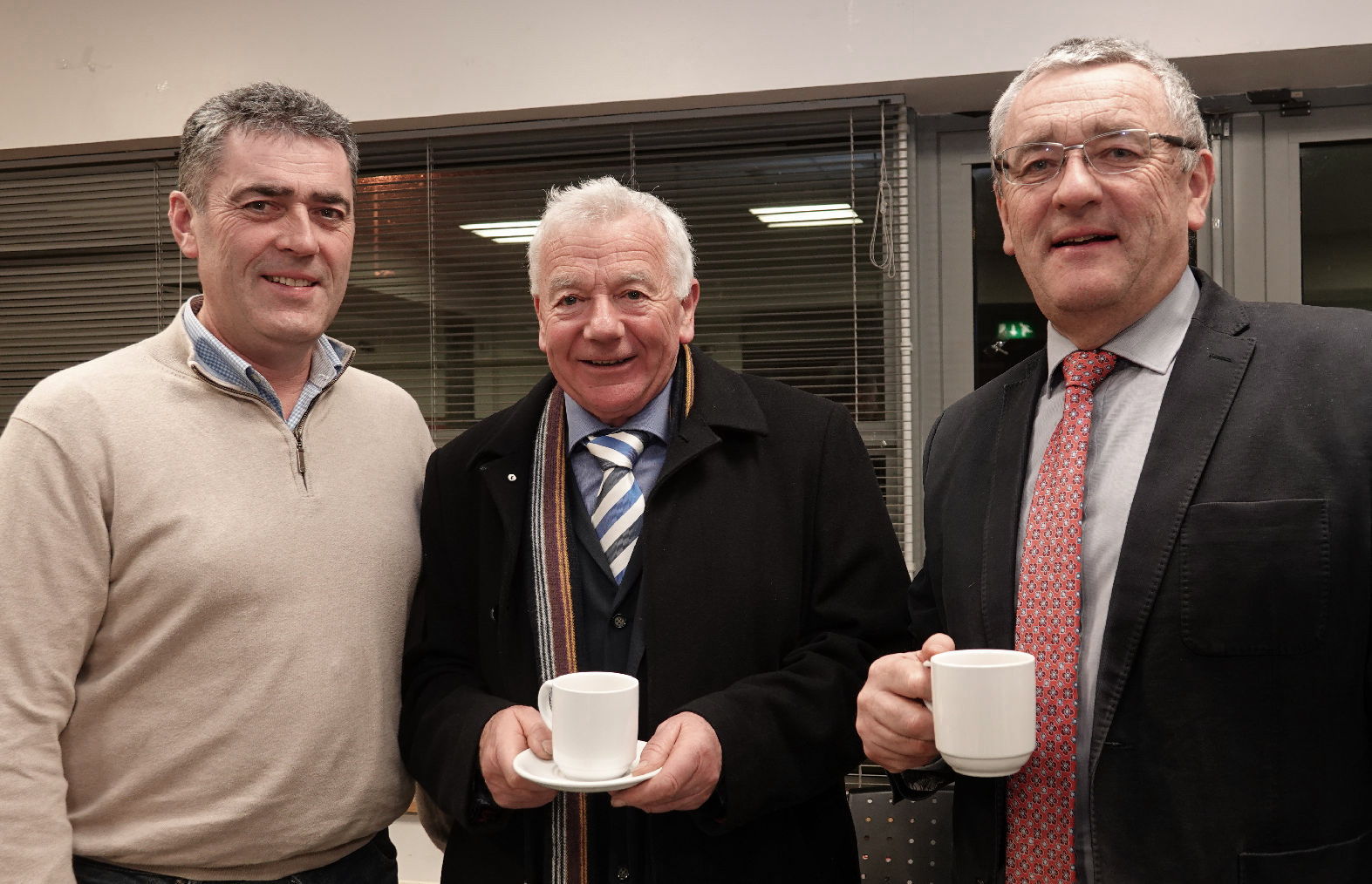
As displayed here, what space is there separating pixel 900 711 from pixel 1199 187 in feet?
2.56

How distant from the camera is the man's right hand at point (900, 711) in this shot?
4.12ft

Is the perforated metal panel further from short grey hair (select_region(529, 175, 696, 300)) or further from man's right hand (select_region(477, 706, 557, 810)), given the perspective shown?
short grey hair (select_region(529, 175, 696, 300))

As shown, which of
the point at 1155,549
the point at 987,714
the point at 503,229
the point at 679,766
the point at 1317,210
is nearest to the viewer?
the point at 987,714

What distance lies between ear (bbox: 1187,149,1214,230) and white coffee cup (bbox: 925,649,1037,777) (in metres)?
0.64

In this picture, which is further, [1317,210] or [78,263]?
[78,263]

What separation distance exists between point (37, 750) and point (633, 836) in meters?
0.78

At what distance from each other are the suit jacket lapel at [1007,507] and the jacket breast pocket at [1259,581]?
206 mm

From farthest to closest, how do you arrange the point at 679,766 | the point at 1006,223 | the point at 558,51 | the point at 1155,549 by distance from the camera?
the point at 558,51 → the point at 1006,223 → the point at 679,766 → the point at 1155,549

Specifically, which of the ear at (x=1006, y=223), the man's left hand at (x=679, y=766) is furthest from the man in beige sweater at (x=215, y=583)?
the ear at (x=1006, y=223)

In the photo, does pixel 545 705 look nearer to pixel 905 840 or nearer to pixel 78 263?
pixel 905 840

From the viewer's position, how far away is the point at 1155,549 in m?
1.23

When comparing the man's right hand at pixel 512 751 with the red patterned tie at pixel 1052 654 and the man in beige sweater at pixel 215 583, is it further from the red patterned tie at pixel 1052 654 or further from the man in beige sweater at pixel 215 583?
the red patterned tie at pixel 1052 654

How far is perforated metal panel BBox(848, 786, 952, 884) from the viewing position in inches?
64.7

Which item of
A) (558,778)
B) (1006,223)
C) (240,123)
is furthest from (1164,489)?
(240,123)
